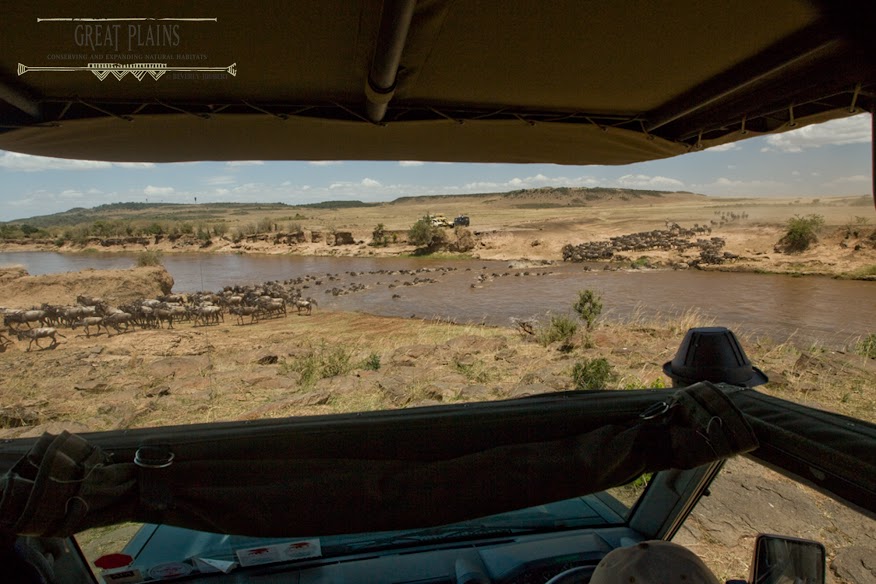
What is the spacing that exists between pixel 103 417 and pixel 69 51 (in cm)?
547

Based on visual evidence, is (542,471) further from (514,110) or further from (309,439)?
(514,110)

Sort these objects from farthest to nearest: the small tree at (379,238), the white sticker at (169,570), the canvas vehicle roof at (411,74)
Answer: the small tree at (379,238), the canvas vehicle roof at (411,74), the white sticker at (169,570)

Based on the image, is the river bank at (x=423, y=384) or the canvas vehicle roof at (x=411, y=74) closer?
the canvas vehicle roof at (x=411, y=74)

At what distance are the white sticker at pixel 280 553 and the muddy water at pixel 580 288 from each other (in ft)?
44.4

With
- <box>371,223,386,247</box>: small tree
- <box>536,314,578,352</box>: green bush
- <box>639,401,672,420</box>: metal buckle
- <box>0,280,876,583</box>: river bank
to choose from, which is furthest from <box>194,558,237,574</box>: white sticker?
<box>371,223,386,247</box>: small tree

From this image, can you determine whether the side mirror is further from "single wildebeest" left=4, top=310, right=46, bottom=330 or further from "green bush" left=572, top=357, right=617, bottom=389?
"single wildebeest" left=4, top=310, right=46, bottom=330

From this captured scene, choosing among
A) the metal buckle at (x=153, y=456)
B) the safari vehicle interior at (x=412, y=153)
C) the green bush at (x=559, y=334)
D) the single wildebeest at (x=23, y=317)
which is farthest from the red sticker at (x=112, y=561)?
the single wildebeest at (x=23, y=317)

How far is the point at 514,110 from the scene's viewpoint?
10.0 feet

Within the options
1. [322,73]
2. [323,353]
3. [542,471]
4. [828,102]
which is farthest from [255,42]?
[323,353]

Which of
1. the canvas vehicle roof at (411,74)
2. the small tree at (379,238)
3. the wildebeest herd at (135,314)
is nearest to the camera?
the canvas vehicle roof at (411,74)

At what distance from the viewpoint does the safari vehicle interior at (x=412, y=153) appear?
4.04ft

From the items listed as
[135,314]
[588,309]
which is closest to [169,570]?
[588,309]

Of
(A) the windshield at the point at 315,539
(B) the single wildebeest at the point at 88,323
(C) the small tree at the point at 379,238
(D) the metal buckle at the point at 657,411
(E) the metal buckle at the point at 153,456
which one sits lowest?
(B) the single wildebeest at the point at 88,323

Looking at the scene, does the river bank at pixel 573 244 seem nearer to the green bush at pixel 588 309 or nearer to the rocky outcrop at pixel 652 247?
the rocky outcrop at pixel 652 247
